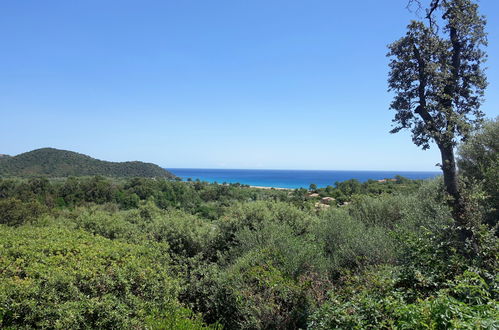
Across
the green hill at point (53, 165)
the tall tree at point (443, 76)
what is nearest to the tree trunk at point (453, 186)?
the tall tree at point (443, 76)

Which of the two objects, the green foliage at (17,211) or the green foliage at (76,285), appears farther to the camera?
the green foliage at (17,211)

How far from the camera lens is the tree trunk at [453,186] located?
5.18 m

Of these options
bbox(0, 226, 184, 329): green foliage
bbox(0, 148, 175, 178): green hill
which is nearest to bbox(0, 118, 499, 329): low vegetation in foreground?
bbox(0, 226, 184, 329): green foliage

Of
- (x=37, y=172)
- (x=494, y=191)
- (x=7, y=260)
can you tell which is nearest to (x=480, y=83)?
(x=494, y=191)

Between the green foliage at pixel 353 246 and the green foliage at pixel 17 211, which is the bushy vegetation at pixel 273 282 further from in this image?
the green foliage at pixel 17 211

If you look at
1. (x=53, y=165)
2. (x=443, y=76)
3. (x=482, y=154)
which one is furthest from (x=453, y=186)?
(x=53, y=165)

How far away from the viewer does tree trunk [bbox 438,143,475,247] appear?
518cm

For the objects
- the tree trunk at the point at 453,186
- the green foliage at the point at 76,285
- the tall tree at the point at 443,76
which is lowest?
the green foliage at the point at 76,285

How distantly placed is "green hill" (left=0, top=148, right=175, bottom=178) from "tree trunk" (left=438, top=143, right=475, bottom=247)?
3129 inches

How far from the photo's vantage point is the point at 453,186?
5449 mm

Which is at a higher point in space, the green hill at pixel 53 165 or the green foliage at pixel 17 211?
the green hill at pixel 53 165

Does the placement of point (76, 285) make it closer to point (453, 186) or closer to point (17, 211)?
point (453, 186)

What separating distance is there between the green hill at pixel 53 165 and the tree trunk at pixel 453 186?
79.5m

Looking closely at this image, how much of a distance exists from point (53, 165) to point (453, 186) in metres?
86.9
